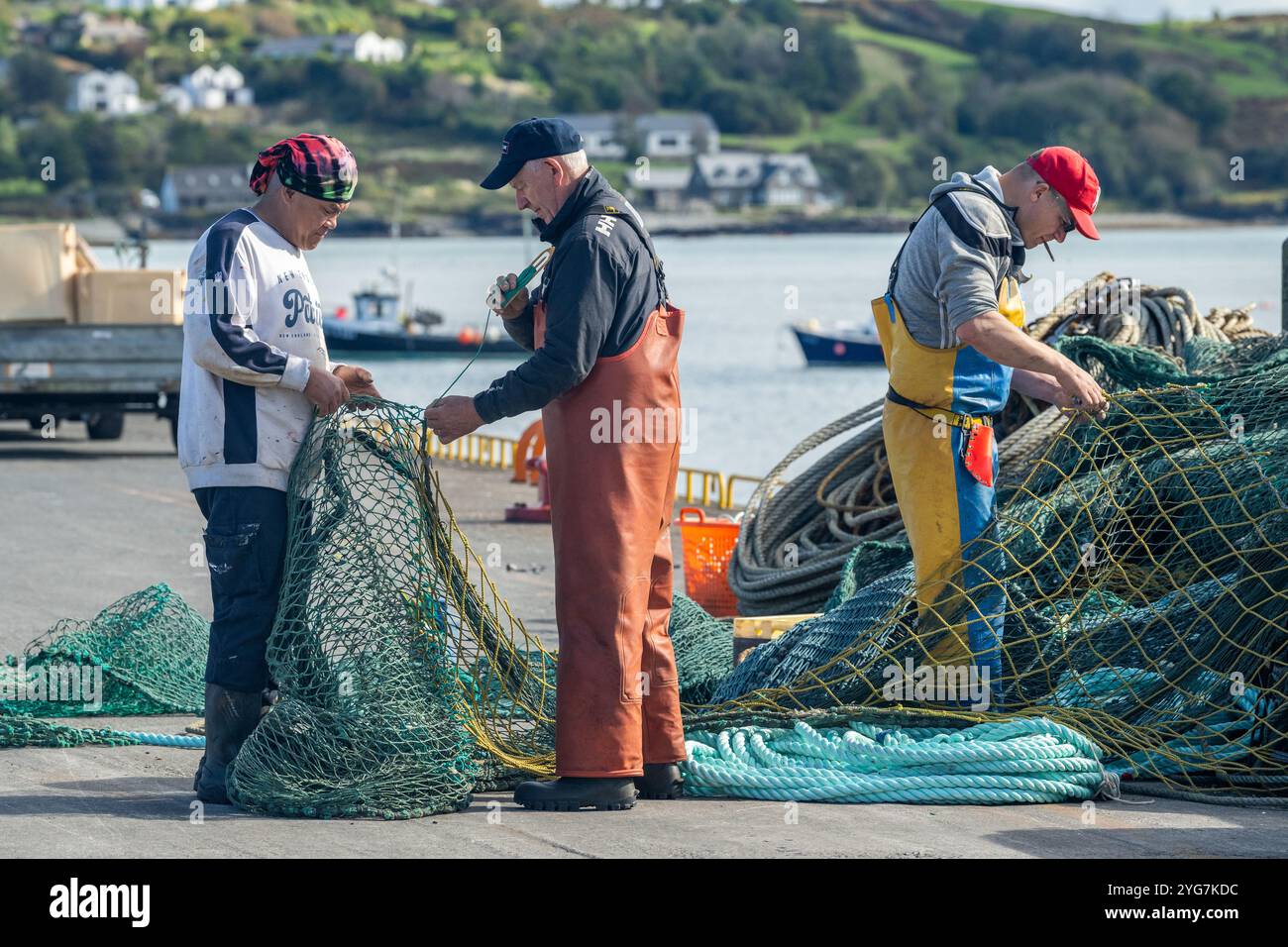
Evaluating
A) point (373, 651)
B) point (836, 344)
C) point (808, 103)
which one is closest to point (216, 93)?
point (808, 103)

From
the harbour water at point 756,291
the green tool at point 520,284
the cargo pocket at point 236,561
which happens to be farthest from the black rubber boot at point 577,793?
the harbour water at point 756,291

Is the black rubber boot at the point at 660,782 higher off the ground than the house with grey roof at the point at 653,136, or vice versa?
the house with grey roof at the point at 653,136

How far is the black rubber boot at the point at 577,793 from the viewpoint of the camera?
5676 millimetres

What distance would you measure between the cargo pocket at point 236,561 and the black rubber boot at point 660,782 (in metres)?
1.31

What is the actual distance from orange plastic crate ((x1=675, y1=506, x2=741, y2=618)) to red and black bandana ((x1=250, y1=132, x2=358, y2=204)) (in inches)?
188

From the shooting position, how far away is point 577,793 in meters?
5.68

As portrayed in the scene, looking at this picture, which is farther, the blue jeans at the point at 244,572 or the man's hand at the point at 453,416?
the blue jeans at the point at 244,572

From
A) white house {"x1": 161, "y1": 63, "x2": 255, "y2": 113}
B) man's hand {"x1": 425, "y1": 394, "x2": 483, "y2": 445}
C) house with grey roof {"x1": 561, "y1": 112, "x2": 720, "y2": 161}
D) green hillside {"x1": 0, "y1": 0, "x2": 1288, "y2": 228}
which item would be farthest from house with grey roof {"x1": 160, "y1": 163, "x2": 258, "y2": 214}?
man's hand {"x1": 425, "y1": 394, "x2": 483, "y2": 445}

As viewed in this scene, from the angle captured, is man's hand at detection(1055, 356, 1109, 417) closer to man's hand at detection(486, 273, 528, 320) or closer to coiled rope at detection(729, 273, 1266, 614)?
man's hand at detection(486, 273, 528, 320)

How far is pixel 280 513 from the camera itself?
588cm

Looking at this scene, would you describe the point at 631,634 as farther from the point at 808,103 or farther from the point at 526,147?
the point at 808,103

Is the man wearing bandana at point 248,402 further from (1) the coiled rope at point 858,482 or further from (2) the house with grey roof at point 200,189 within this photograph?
(2) the house with grey roof at point 200,189
